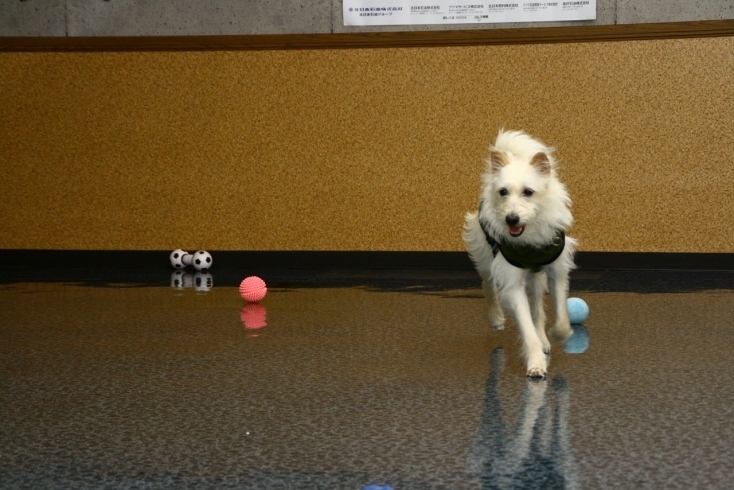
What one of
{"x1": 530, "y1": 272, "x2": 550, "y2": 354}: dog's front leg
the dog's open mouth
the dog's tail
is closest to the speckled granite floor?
{"x1": 530, "y1": 272, "x2": 550, "y2": 354}: dog's front leg

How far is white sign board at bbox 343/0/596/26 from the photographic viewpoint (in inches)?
250

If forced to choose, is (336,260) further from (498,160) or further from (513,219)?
(513,219)

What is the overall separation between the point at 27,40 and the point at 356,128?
8.34 feet

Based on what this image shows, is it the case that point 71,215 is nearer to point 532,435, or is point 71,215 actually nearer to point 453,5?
point 453,5

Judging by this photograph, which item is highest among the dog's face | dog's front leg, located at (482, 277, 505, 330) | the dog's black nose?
the dog's face

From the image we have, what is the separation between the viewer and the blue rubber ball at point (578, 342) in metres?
3.71

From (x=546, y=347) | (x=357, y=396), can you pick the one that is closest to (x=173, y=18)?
(x=546, y=347)

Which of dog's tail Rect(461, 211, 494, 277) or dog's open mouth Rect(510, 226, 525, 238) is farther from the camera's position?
dog's tail Rect(461, 211, 494, 277)

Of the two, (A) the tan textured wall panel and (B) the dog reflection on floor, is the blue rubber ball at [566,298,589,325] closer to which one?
(B) the dog reflection on floor

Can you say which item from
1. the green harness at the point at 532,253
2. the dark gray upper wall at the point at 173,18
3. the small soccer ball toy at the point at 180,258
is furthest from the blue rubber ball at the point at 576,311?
the small soccer ball toy at the point at 180,258

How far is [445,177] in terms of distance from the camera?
21.7 feet

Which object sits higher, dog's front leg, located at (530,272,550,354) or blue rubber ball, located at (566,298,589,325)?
dog's front leg, located at (530,272,550,354)

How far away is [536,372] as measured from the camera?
3.21 metres

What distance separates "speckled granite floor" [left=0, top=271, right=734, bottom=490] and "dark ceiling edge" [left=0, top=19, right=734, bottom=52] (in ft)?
6.52
